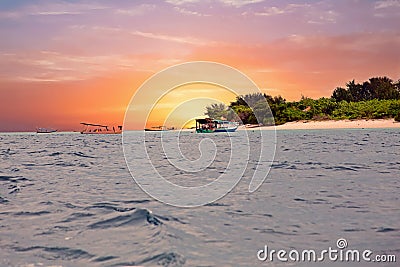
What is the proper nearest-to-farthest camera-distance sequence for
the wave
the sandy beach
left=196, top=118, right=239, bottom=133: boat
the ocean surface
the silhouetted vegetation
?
1. the ocean surface
2. the wave
3. left=196, top=118, right=239, bottom=133: boat
4. the sandy beach
5. the silhouetted vegetation

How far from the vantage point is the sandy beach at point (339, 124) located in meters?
108

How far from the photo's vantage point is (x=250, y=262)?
21.4 feet

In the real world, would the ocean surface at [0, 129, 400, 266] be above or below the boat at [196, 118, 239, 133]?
below

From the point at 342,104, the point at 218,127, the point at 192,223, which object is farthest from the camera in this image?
the point at 342,104

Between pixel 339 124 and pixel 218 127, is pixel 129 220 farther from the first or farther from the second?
pixel 339 124

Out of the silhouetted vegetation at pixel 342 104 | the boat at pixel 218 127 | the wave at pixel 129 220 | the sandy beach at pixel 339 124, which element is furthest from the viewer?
the silhouetted vegetation at pixel 342 104

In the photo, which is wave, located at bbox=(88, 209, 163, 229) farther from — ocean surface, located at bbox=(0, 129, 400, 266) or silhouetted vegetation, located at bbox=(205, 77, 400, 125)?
silhouetted vegetation, located at bbox=(205, 77, 400, 125)

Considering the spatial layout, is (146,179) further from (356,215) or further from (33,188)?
(356,215)

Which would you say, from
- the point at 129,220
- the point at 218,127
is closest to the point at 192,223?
the point at 129,220

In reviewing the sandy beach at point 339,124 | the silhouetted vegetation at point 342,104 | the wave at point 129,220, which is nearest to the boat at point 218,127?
the silhouetted vegetation at point 342,104

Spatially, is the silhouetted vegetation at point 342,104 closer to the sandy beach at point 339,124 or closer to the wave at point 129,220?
the sandy beach at point 339,124

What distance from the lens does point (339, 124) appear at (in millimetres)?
118188

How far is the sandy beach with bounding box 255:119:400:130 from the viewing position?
10825 centimetres

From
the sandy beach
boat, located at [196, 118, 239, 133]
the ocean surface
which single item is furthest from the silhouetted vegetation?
the ocean surface
